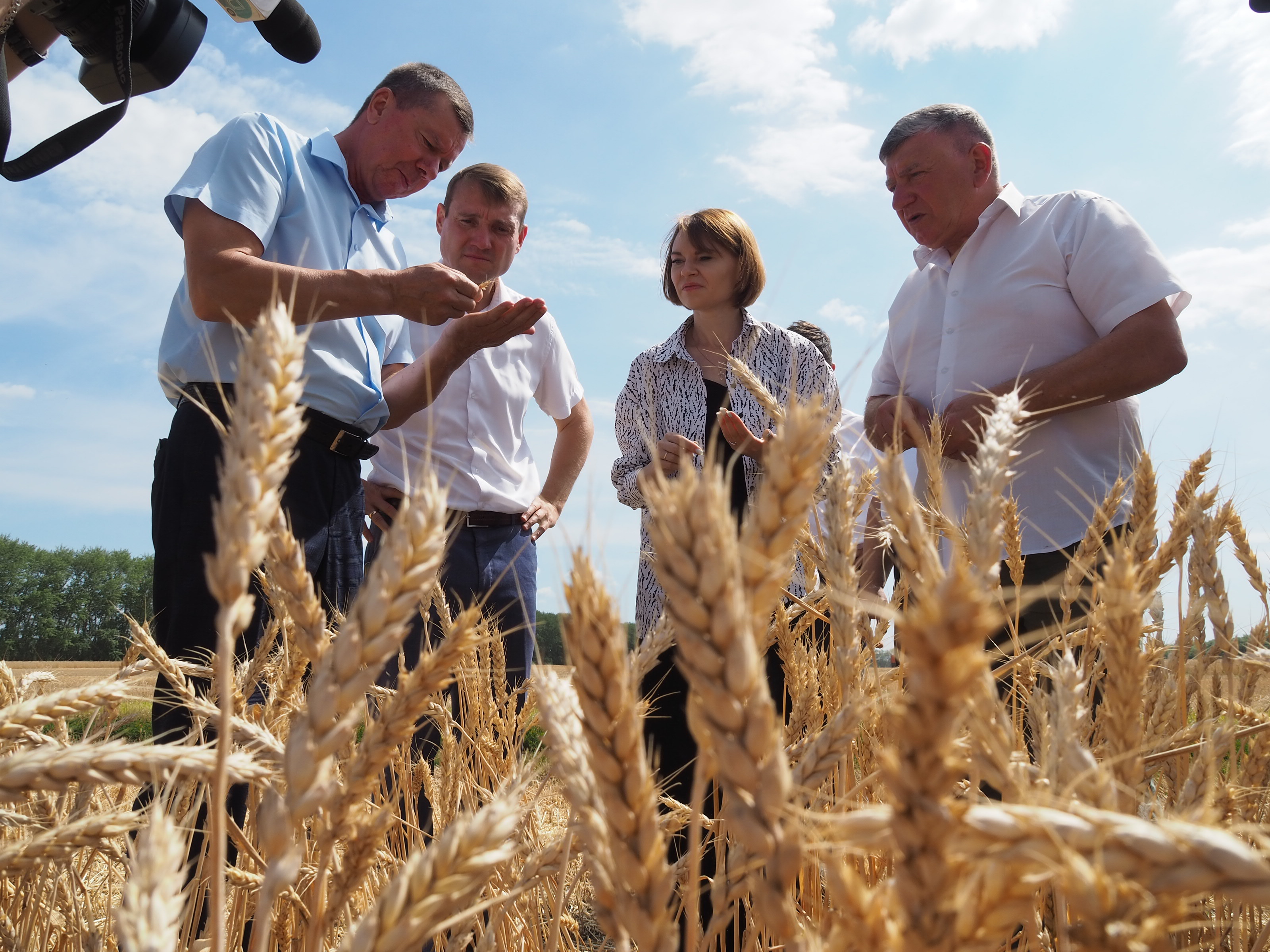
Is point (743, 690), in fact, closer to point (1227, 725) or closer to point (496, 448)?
point (1227, 725)

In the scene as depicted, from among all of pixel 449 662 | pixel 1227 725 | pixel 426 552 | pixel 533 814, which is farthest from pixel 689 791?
pixel 426 552

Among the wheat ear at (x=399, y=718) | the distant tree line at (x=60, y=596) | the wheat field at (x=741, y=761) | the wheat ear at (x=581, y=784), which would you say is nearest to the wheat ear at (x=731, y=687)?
the wheat field at (x=741, y=761)

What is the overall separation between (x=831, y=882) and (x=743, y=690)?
0.13 m

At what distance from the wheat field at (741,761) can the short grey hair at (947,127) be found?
2255 millimetres

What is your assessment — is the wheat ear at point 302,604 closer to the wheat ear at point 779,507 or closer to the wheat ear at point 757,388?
the wheat ear at point 779,507

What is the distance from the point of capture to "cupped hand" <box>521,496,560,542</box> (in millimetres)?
3625

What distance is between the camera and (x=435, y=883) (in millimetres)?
607

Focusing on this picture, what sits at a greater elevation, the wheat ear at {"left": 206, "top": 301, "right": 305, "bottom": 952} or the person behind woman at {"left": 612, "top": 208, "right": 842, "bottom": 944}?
the person behind woman at {"left": 612, "top": 208, "right": 842, "bottom": 944}

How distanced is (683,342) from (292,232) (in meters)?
1.64

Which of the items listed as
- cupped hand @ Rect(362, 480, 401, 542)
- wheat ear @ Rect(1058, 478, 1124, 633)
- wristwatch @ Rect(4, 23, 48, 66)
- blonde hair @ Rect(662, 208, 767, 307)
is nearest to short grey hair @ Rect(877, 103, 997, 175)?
blonde hair @ Rect(662, 208, 767, 307)

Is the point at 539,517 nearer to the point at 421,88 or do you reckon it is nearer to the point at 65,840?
the point at 421,88

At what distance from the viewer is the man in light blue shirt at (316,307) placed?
230 centimetres

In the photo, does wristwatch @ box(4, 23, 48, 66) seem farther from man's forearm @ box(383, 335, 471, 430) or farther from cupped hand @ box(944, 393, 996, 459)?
cupped hand @ box(944, 393, 996, 459)

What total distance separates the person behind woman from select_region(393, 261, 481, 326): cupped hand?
0.99 m
